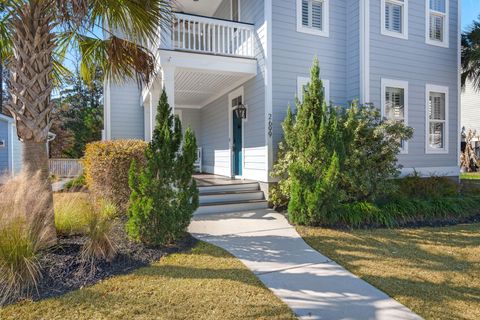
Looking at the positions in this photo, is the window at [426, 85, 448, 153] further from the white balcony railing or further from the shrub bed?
the shrub bed

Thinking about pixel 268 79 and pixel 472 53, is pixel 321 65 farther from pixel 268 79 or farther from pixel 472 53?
pixel 472 53

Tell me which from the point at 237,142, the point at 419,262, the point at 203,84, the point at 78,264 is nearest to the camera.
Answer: the point at 78,264

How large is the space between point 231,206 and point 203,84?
418cm

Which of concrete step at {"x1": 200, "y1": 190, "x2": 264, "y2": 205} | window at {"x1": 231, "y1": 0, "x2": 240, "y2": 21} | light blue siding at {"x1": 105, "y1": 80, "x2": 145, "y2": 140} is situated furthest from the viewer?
light blue siding at {"x1": 105, "y1": 80, "x2": 145, "y2": 140}

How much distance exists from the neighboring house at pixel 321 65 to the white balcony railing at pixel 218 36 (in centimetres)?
3

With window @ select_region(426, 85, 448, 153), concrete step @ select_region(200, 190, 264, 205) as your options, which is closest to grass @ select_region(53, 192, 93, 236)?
concrete step @ select_region(200, 190, 264, 205)

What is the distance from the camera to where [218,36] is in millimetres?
8266

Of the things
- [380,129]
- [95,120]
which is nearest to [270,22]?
[380,129]

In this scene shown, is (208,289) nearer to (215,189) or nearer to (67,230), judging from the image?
(67,230)

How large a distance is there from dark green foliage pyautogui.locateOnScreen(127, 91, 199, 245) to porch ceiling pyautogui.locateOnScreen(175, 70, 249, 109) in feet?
12.2

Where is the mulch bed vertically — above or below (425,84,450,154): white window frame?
below

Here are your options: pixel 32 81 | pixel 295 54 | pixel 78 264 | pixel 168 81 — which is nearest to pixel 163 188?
pixel 78 264

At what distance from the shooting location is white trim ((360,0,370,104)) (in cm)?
846

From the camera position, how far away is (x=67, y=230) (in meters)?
4.91
